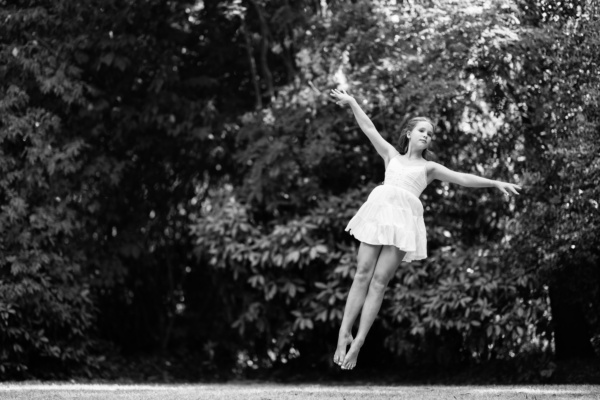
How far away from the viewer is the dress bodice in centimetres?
620

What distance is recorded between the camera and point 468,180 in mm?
6051

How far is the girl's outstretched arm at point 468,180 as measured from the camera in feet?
19.5

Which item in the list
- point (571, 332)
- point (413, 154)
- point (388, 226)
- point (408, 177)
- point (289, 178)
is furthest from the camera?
point (289, 178)

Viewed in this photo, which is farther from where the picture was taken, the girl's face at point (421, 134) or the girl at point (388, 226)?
the girl's face at point (421, 134)

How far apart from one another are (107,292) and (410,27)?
237 inches

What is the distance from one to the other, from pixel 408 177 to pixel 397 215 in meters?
0.29

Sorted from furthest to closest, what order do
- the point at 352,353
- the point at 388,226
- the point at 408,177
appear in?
1. the point at 408,177
2. the point at 388,226
3. the point at 352,353

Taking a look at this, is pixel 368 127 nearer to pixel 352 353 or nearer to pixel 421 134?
pixel 421 134

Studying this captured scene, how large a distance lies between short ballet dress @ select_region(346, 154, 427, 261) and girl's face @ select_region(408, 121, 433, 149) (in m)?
0.16

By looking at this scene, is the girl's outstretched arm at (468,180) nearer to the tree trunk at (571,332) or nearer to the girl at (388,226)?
the girl at (388,226)

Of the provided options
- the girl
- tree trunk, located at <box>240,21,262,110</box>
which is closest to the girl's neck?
the girl

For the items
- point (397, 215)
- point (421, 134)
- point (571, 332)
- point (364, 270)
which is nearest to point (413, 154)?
point (421, 134)

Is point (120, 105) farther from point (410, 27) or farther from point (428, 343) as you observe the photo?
point (428, 343)

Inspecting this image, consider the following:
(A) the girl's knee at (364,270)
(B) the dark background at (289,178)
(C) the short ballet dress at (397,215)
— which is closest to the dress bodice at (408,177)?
(C) the short ballet dress at (397,215)
